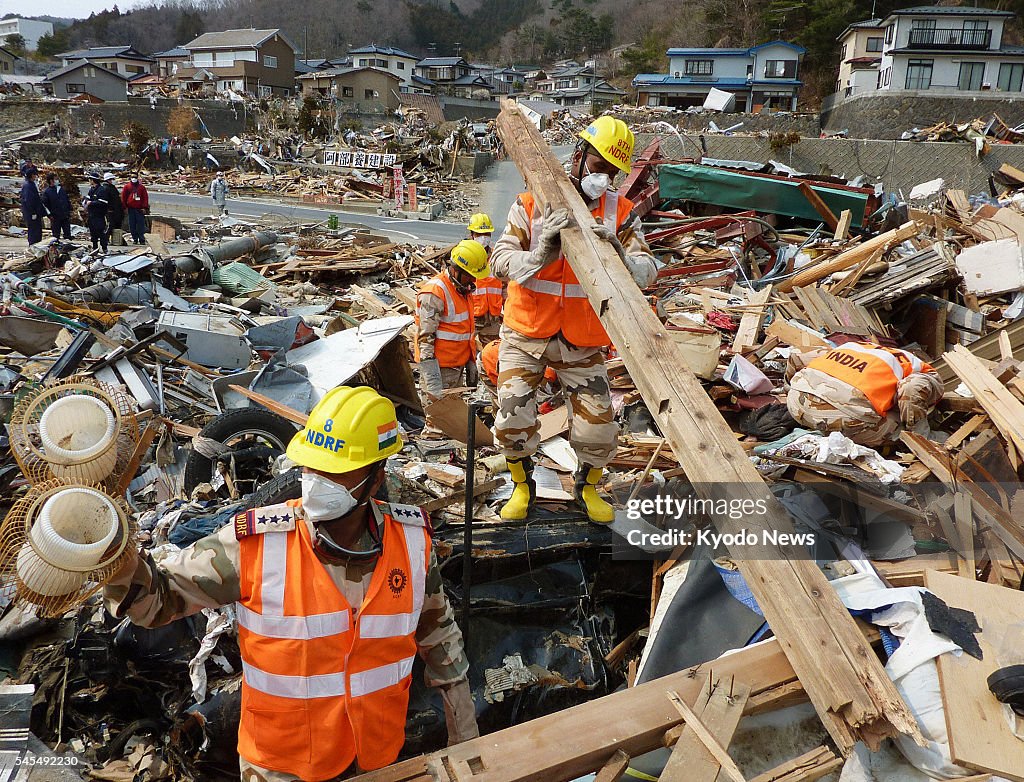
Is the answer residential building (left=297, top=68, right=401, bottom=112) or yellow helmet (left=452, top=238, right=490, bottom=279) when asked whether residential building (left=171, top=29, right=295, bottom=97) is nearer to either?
residential building (left=297, top=68, right=401, bottom=112)

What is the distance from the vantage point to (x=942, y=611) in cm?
266

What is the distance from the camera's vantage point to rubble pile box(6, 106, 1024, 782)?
231cm

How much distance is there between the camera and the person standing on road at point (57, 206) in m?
15.0

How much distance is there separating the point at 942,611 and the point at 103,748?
3.65m

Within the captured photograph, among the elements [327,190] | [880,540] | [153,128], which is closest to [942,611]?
[880,540]

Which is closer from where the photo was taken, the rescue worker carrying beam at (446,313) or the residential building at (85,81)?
the rescue worker carrying beam at (446,313)

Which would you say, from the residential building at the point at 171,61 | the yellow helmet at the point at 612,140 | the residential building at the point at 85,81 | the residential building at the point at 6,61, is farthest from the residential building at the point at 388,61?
the yellow helmet at the point at 612,140

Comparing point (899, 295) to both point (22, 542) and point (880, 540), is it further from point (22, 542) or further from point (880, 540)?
point (22, 542)

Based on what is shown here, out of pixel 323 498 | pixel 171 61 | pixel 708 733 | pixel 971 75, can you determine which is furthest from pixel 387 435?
pixel 171 61

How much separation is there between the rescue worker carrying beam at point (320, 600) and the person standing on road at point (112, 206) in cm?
1550

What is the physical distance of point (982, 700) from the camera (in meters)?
2.34

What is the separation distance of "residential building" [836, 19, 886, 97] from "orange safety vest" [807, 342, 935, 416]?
37395mm

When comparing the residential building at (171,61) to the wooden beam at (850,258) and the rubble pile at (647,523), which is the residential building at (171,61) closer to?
the rubble pile at (647,523)

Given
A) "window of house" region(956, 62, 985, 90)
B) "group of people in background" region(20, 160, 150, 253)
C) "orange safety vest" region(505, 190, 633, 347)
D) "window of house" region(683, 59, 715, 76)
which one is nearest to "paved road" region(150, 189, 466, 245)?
"group of people in background" region(20, 160, 150, 253)
